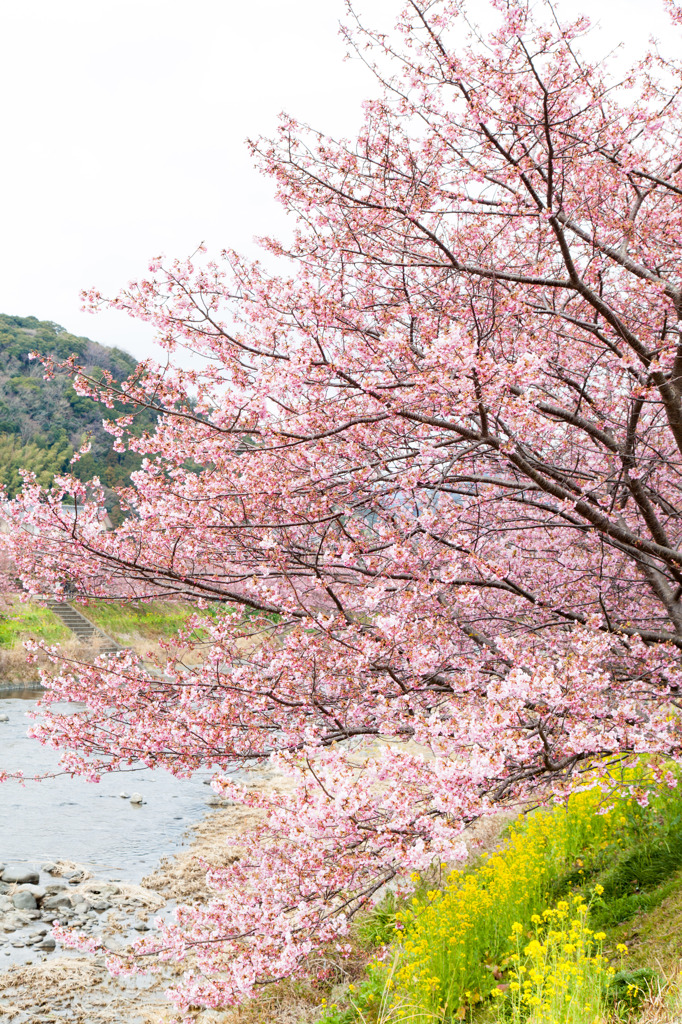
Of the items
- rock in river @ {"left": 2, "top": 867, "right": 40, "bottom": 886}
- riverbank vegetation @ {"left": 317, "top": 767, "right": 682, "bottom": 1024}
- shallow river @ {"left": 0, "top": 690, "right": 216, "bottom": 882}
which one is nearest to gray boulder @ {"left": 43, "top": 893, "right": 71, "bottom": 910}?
rock in river @ {"left": 2, "top": 867, "right": 40, "bottom": 886}

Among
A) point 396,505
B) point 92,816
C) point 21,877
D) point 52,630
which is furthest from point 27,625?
point 396,505

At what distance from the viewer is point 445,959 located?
4609mm

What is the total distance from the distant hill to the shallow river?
28675 millimetres

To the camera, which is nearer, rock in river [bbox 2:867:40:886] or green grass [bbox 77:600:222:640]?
rock in river [bbox 2:867:40:886]

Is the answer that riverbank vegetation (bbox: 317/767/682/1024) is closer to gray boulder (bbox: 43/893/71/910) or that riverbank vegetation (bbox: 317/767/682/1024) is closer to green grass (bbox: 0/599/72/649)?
gray boulder (bbox: 43/893/71/910)

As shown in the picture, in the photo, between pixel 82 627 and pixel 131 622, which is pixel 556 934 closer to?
pixel 82 627

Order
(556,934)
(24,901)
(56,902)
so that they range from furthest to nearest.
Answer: (56,902) < (24,901) < (556,934)

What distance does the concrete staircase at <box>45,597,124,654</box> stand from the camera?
26.4 m

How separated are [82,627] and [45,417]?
31488 mm

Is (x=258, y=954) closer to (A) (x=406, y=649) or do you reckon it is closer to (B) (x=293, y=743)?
(B) (x=293, y=743)

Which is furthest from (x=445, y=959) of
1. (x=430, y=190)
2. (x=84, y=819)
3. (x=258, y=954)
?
(x=84, y=819)

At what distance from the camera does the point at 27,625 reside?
80.0 ft

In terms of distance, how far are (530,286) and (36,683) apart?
70.5ft

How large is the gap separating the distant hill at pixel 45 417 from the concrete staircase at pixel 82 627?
13357 millimetres
